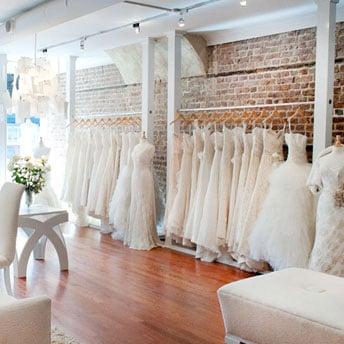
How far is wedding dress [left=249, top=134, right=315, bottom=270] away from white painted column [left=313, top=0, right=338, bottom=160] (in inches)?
12.1

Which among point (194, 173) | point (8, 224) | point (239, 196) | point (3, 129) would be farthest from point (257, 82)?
point (3, 129)

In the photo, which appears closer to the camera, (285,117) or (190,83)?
(285,117)

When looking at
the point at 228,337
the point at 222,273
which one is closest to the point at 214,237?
the point at 222,273

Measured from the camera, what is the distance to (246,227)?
5164 mm

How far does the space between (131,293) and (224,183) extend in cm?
159

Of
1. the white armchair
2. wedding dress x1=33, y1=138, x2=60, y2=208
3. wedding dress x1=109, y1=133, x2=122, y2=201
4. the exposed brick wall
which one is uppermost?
the exposed brick wall

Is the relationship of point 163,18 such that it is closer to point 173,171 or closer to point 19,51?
point 173,171

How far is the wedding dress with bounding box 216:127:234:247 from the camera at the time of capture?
5.50 meters

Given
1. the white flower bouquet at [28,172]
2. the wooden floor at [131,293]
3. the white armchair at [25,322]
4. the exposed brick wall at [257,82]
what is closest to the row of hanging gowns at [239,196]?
the wooden floor at [131,293]

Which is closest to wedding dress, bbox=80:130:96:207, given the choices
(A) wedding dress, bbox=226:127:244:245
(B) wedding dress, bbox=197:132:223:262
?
(B) wedding dress, bbox=197:132:223:262

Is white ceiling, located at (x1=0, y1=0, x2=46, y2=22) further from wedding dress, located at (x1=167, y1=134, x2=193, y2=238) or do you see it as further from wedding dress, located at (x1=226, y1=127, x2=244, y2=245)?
wedding dress, located at (x1=226, y1=127, x2=244, y2=245)

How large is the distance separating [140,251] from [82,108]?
11.9 feet

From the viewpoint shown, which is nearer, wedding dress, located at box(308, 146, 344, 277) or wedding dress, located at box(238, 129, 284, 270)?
wedding dress, located at box(308, 146, 344, 277)

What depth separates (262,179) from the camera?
514 centimetres
